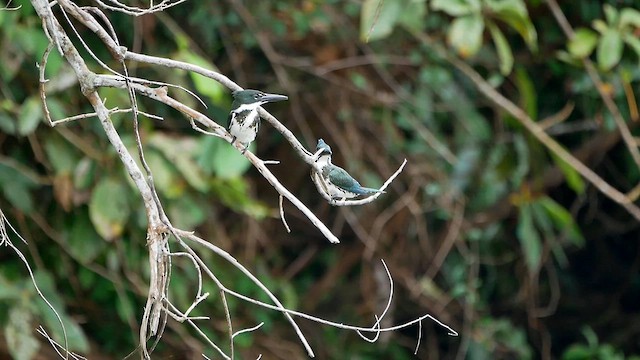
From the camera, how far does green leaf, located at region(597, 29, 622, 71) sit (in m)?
3.97

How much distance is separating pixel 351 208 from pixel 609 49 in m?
1.33

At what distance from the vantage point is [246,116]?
2225mm

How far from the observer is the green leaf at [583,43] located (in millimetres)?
4125

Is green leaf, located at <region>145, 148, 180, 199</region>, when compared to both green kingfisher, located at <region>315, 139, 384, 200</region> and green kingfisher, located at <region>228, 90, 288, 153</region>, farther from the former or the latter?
green kingfisher, located at <region>315, 139, 384, 200</region>

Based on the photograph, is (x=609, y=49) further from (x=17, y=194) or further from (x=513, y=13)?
(x=17, y=194)

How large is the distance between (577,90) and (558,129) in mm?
240

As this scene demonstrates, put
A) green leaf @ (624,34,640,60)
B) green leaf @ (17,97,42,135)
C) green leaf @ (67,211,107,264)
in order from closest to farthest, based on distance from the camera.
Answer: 1. green leaf @ (17,97,42,135)
2. green leaf @ (67,211,107,264)
3. green leaf @ (624,34,640,60)

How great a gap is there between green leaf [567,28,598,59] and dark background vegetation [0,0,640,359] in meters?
0.12

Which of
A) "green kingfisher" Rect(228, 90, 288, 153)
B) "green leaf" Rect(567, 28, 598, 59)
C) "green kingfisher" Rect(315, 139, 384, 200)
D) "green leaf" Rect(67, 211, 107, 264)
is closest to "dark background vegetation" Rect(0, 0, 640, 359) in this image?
"green leaf" Rect(67, 211, 107, 264)

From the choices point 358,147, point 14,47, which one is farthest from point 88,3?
point 358,147

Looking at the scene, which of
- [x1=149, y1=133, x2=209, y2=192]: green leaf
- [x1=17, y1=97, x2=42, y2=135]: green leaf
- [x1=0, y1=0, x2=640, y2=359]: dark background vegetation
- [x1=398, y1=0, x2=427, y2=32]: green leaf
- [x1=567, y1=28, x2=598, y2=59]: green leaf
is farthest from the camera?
[x1=567, y1=28, x2=598, y2=59]: green leaf

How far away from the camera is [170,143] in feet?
11.5

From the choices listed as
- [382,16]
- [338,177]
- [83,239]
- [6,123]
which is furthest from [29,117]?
[338,177]

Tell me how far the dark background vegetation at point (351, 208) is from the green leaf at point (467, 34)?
0.04 metres
